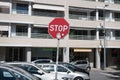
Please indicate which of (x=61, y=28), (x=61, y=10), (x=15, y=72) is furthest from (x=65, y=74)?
(x=61, y=10)

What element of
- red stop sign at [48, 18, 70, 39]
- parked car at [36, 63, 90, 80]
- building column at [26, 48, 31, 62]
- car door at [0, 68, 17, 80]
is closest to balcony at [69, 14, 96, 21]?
building column at [26, 48, 31, 62]

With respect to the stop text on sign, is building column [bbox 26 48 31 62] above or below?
below

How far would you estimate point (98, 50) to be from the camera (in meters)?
49.7

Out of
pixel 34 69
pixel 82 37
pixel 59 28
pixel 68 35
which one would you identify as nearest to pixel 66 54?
pixel 68 35

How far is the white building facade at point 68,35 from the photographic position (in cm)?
4281

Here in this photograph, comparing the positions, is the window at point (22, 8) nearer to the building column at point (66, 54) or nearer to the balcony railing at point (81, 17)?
the balcony railing at point (81, 17)

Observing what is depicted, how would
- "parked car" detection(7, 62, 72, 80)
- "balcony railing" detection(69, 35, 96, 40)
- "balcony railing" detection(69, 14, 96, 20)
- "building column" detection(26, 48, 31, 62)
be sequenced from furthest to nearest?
1. "balcony railing" detection(69, 14, 96, 20)
2. "balcony railing" detection(69, 35, 96, 40)
3. "building column" detection(26, 48, 31, 62)
4. "parked car" detection(7, 62, 72, 80)

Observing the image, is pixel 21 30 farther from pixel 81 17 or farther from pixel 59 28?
pixel 59 28

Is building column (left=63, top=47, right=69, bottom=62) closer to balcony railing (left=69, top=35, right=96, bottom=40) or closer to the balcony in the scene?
balcony railing (left=69, top=35, right=96, bottom=40)

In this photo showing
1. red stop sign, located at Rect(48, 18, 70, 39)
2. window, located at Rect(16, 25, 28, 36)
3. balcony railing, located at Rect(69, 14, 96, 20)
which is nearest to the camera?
red stop sign, located at Rect(48, 18, 70, 39)

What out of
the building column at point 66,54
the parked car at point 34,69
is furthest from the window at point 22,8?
the parked car at point 34,69

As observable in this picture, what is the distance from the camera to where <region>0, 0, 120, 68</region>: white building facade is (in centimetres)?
4281

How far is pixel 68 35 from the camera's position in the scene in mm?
47062

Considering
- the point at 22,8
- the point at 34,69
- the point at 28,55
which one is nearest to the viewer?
the point at 34,69
